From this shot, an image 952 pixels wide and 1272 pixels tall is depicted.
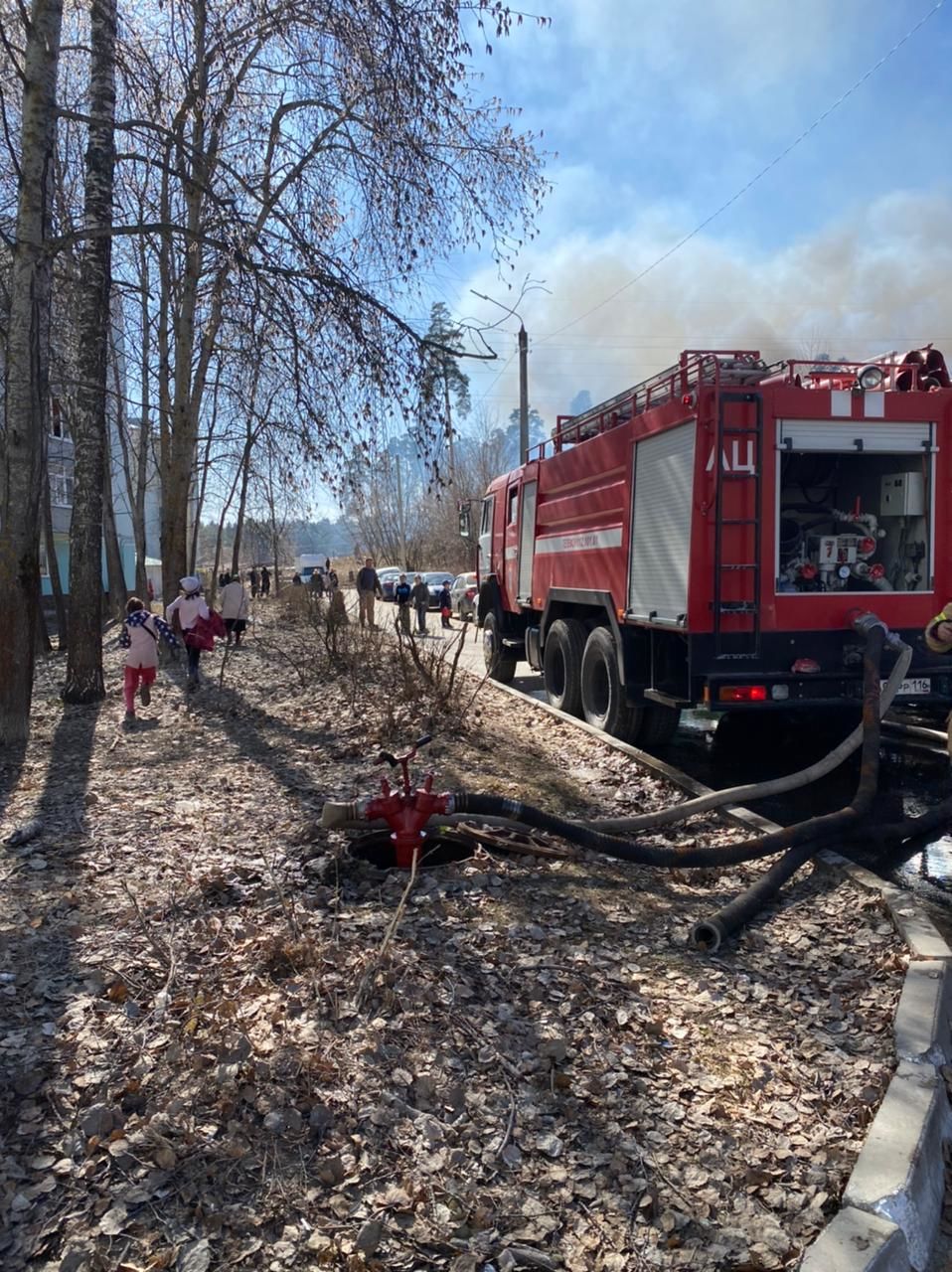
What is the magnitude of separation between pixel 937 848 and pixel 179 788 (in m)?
5.29

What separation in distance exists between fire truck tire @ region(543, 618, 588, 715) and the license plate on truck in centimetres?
358

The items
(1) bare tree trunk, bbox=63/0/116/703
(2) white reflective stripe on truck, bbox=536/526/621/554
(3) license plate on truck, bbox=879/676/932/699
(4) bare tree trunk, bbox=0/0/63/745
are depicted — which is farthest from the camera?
(1) bare tree trunk, bbox=63/0/116/703

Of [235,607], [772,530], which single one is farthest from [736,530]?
[235,607]

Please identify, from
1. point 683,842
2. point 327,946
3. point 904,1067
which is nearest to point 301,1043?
point 327,946

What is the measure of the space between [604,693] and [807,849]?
4475mm

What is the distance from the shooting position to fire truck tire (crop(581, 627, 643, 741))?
29.2 ft

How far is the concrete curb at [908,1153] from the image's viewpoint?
7.80ft

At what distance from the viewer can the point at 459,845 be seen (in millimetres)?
5477

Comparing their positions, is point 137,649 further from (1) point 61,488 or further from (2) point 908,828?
(1) point 61,488

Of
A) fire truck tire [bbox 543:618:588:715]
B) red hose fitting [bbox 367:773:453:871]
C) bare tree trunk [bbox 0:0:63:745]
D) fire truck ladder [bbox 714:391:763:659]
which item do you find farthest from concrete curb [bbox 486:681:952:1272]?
bare tree trunk [bbox 0:0:63:745]

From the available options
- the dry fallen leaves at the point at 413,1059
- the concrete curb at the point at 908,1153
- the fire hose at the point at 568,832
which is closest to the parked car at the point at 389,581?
the fire hose at the point at 568,832

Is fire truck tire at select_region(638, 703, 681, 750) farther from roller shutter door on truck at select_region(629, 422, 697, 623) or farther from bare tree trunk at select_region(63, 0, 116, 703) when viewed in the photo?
bare tree trunk at select_region(63, 0, 116, 703)

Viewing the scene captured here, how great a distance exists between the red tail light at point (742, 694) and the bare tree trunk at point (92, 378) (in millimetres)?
6666

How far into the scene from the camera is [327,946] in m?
4.00
